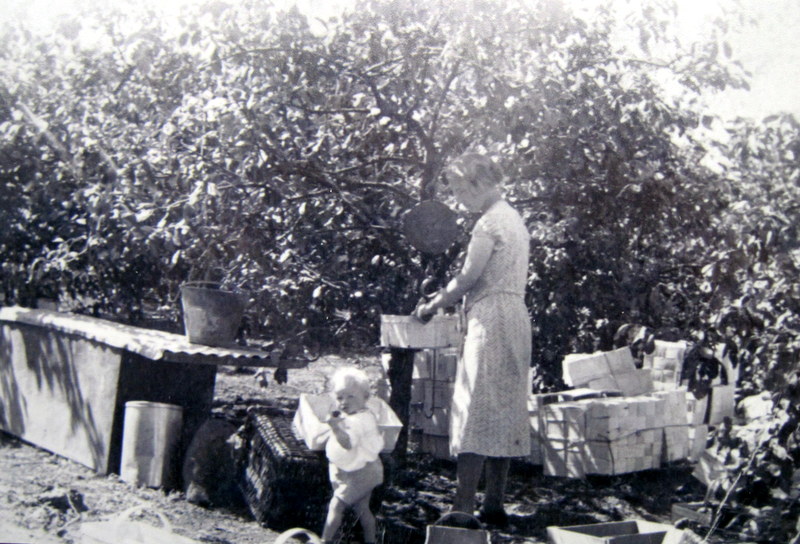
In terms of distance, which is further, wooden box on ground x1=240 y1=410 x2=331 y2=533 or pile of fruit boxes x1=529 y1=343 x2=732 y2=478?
pile of fruit boxes x1=529 y1=343 x2=732 y2=478

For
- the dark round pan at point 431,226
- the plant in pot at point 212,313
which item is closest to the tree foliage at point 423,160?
the plant in pot at point 212,313

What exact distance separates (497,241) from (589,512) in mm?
2058

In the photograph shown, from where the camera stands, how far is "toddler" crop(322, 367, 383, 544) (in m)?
3.51

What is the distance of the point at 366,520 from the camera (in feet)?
11.6

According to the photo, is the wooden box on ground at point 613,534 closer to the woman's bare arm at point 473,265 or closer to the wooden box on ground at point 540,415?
the woman's bare arm at point 473,265

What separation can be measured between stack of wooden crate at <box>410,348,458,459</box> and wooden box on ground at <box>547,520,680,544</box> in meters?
2.79

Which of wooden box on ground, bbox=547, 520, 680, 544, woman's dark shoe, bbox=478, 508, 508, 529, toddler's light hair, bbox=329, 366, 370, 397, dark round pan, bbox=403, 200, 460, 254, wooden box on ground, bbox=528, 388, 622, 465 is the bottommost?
woman's dark shoe, bbox=478, 508, 508, 529

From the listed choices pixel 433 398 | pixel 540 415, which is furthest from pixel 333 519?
pixel 433 398

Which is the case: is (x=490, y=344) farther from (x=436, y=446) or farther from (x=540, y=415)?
(x=436, y=446)

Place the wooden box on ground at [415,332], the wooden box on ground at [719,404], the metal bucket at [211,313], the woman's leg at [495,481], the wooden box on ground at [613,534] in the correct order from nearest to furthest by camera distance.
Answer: the wooden box on ground at [613,534], the woman's leg at [495,481], the wooden box on ground at [415,332], the metal bucket at [211,313], the wooden box on ground at [719,404]

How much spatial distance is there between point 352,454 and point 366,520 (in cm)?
31

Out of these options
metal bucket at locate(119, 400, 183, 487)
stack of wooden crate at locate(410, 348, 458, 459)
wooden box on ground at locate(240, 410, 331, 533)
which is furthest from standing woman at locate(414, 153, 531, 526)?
stack of wooden crate at locate(410, 348, 458, 459)

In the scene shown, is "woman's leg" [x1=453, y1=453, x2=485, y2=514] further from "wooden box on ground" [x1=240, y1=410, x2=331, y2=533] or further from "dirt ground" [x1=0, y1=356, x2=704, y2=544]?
"wooden box on ground" [x1=240, y1=410, x2=331, y2=533]

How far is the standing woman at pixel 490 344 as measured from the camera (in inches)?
141
